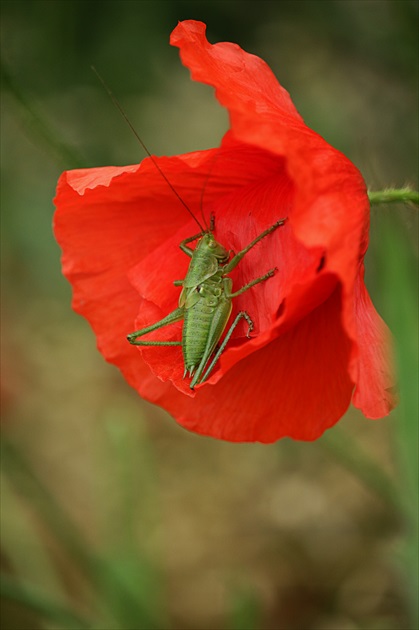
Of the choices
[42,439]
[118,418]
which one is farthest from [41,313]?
[118,418]

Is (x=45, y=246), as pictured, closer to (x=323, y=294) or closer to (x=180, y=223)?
(x=180, y=223)

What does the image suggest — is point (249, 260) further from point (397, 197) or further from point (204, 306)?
point (397, 197)

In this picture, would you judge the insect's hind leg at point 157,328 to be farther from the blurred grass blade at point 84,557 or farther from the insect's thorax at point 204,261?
the blurred grass blade at point 84,557

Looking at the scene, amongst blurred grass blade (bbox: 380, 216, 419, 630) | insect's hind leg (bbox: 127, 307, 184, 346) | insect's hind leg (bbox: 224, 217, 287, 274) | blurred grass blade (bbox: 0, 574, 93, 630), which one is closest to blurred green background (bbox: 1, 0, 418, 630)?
blurred grass blade (bbox: 0, 574, 93, 630)

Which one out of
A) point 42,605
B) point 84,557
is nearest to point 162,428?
point 84,557

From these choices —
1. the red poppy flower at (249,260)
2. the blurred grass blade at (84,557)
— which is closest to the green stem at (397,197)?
the red poppy flower at (249,260)

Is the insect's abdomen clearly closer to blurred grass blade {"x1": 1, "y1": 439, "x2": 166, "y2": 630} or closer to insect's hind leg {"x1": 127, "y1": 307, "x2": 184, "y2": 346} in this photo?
insect's hind leg {"x1": 127, "y1": 307, "x2": 184, "y2": 346}

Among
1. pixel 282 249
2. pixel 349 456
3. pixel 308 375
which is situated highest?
pixel 282 249
